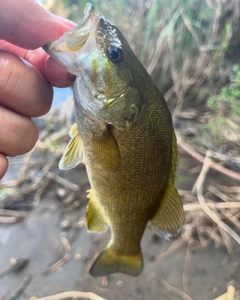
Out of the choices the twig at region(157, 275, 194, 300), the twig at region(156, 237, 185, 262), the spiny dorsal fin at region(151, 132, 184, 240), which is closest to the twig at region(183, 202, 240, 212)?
the twig at region(156, 237, 185, 262)

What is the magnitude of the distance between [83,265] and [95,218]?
0.72 m

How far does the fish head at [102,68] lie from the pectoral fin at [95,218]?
1.00 ft

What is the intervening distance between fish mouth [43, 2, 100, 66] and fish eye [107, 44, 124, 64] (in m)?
0.04

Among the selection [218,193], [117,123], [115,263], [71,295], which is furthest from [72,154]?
[218,193]

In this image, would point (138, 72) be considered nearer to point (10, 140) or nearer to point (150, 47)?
point (10, 140)

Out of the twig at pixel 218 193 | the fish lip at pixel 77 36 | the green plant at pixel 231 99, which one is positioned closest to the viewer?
the fish lip at pixel 77 36

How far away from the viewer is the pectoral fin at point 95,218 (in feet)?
3.10

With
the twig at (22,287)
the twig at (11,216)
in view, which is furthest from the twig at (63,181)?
the twig at (22,287)

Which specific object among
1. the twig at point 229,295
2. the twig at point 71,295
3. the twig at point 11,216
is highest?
the twig at point 229,295

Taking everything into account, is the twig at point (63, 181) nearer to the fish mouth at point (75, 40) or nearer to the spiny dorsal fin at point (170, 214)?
the spiny dorsal fin at point (170, 214)

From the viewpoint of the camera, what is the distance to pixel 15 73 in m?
0.72

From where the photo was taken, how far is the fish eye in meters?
0.71

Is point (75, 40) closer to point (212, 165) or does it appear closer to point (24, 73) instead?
point (24, 73)

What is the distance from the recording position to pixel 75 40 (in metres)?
0.66
